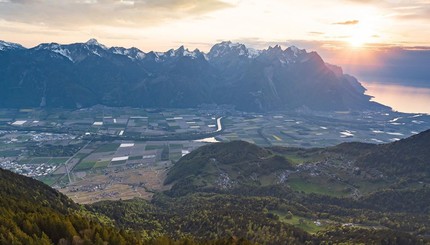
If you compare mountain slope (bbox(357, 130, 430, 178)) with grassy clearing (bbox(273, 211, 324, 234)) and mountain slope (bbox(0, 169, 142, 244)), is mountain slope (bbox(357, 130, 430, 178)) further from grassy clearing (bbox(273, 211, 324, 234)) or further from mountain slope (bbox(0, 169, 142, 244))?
mountain slope (bbox(0, 169, 142, 244))

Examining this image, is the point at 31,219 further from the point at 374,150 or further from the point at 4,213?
the point at 374,150

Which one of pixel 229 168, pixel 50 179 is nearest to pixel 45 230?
pixel 229 168

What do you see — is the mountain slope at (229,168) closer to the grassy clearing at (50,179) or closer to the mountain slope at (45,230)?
the grassy clearing at (50,179)

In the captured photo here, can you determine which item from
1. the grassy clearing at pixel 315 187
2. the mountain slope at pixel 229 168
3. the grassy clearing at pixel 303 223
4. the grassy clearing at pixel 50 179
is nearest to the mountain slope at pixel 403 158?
the grassy clearing at pixel 315 187

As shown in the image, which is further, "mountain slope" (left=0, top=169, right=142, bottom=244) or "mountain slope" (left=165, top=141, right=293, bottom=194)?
"mountain slope" (left=165, top=141, right=293, bottom=194)

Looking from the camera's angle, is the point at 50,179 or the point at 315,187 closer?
the point at 315,187

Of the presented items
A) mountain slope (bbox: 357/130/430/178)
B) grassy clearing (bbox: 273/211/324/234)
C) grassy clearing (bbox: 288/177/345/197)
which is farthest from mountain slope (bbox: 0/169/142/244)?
mountain slope (bbox: 357/130/430/178)

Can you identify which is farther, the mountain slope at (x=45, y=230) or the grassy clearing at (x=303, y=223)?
the grassy clearing at (x=303, y=223)

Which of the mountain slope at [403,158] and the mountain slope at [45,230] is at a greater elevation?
the mountain slope at [45,230]

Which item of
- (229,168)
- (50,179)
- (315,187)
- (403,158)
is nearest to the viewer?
(315,187)

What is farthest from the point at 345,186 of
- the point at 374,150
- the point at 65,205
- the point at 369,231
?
the point at 65,205

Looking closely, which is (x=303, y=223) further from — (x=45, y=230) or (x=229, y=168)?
(x=229, y=168)
